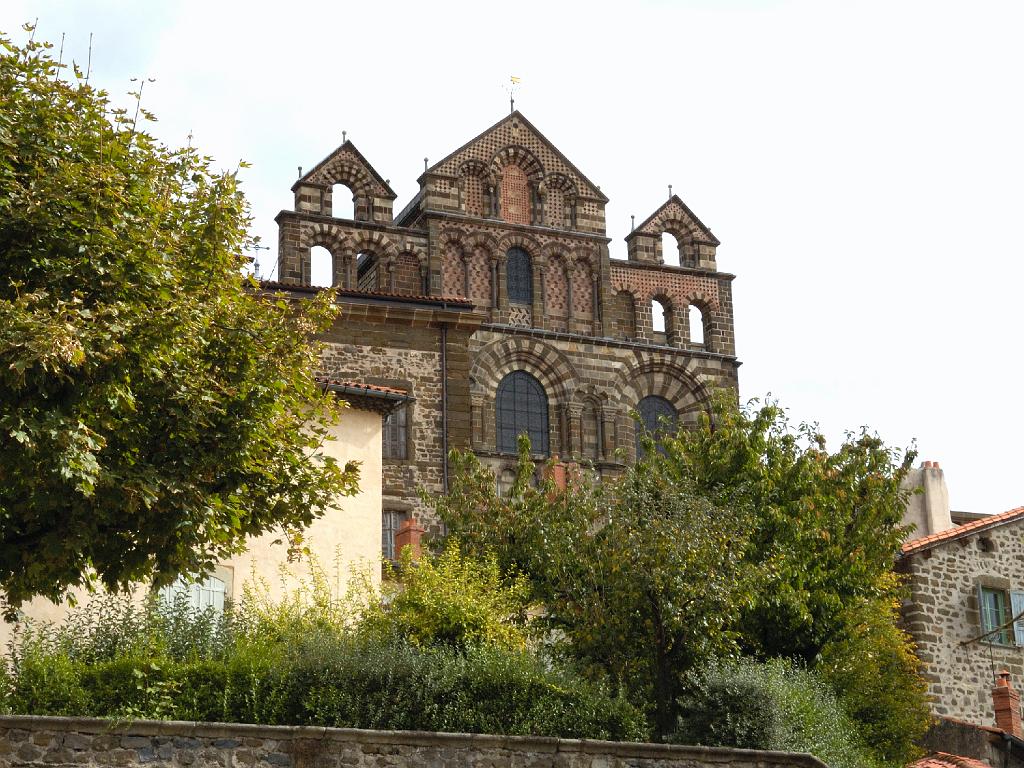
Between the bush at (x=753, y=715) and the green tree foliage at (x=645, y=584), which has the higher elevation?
the green tree foliage at (x=645, y=584)

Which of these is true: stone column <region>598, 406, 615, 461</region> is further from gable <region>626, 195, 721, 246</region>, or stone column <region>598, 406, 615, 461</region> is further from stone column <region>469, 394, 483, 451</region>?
gable <region>626, 195, 721, 246</region>

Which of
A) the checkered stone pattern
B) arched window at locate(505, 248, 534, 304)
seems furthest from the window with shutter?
arched window at locate(505, 248, 534, 304)

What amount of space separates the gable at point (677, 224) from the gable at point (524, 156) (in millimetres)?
2211

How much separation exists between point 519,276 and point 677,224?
616cm

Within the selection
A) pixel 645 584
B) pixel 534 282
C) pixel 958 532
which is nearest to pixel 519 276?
pixel 534 282

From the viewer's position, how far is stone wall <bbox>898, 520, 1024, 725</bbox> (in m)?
31.6

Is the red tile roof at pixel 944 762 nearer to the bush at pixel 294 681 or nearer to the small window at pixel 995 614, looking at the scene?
the small window at pixel 995 614

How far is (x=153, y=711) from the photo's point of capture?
58.9 feet

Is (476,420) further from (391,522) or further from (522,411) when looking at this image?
(391,522)

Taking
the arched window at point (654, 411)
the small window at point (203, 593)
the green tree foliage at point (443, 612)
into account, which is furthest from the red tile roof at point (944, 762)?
the arched window at point (654, 411)

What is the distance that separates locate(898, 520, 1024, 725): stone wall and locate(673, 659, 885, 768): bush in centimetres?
1043

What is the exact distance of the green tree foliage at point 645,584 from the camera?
21.6m

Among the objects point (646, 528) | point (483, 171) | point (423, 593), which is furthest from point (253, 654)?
point (483, 171)

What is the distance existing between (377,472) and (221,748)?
391 inches
